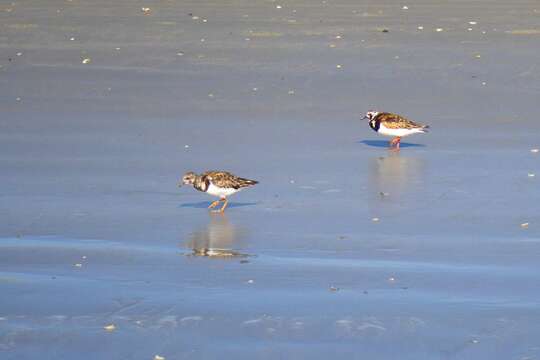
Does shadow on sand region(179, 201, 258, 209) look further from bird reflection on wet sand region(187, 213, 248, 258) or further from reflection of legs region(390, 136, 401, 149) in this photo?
reflection of legs region(390, 136, 401, 149)

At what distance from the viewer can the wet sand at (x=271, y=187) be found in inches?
309

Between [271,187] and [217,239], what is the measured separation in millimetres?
1971

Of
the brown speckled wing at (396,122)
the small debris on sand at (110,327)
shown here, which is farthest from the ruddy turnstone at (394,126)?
the small debris on sand at (110,327)

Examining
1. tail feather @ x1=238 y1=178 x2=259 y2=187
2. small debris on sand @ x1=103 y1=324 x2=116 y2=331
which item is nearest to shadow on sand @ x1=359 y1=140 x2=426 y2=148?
tail feather @ x1=238 y1=178 x2=259 y2=187

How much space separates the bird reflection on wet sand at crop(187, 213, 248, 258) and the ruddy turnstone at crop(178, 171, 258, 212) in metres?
0.47

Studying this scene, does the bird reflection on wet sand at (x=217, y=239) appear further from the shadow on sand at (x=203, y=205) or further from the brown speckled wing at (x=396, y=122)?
the brown speckled wing at (x=396, y=122)

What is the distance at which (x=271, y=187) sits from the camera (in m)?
12.2

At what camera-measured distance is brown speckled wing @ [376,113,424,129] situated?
47.8 ft

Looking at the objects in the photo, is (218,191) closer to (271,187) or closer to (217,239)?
(271,187)

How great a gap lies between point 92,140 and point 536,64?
6.85 metres

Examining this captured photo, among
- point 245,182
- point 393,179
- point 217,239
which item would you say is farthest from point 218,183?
point 393,179

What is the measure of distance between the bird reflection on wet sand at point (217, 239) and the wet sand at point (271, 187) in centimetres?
3

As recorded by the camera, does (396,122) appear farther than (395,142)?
No

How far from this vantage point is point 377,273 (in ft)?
29.6
